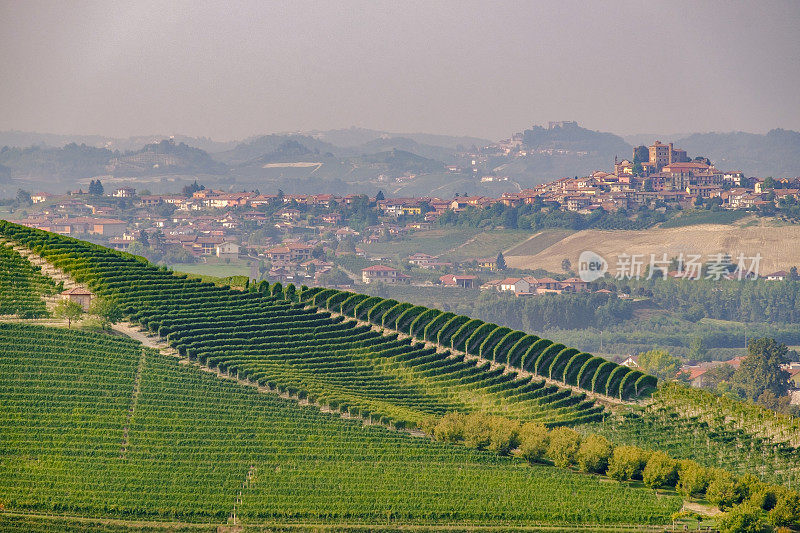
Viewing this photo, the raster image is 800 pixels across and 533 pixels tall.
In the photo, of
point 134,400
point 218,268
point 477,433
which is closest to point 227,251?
point 218,268

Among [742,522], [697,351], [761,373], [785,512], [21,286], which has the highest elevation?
[21,286]

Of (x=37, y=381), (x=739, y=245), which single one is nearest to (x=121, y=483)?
(x=37, y=381)

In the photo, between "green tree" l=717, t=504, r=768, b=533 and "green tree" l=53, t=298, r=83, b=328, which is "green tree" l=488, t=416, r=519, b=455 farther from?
"green tree" l=53, t=298, r=83, b=328

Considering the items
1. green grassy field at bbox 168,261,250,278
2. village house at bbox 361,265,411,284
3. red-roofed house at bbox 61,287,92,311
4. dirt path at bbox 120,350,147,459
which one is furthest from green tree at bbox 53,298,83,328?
village house at bbox 361,265,411,284

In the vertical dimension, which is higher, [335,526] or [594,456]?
[594,456]

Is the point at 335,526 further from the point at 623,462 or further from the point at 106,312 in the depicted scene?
the point at 106,312

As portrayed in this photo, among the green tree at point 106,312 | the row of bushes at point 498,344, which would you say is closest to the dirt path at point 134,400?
the green tree at point 106,312

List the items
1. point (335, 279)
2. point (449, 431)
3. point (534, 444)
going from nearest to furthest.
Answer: point (534, 444)
point (449, 431)
point (335, 279)
